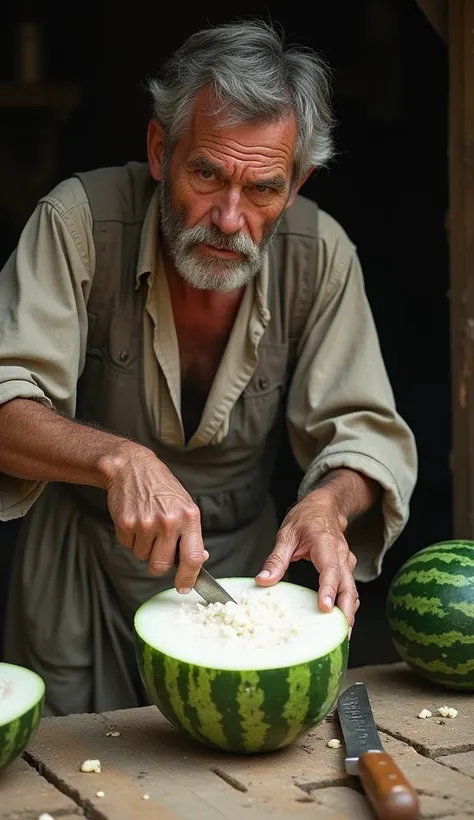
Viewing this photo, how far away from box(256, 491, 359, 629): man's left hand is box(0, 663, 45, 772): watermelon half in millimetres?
584

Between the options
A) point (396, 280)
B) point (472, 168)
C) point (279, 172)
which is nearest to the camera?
point (279, 172)

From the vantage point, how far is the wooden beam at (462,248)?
3760mm

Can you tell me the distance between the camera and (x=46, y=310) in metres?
3.02

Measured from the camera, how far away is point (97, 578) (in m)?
3.53

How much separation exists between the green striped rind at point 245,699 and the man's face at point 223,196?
3.82 ft

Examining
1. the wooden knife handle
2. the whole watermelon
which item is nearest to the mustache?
the whole watermelon

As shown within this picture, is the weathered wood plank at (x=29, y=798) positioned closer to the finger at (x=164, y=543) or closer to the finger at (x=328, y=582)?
the finger at (x=164, y=543)

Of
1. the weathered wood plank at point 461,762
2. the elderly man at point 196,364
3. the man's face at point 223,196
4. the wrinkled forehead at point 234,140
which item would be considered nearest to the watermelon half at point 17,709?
the elderly man at point 196,364

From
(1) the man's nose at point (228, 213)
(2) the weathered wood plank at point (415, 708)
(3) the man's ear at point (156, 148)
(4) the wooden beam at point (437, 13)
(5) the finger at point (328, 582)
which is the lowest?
(2) the weathered wood plank at point (415, 708)

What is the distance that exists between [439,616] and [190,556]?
2.65 feet

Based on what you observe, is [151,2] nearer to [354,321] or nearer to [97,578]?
[354,321]

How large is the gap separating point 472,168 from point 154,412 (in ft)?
4.52

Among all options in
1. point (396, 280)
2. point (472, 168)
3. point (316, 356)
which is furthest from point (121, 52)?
point (316, 356)

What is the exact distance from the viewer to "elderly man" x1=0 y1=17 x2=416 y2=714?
2.95 m
